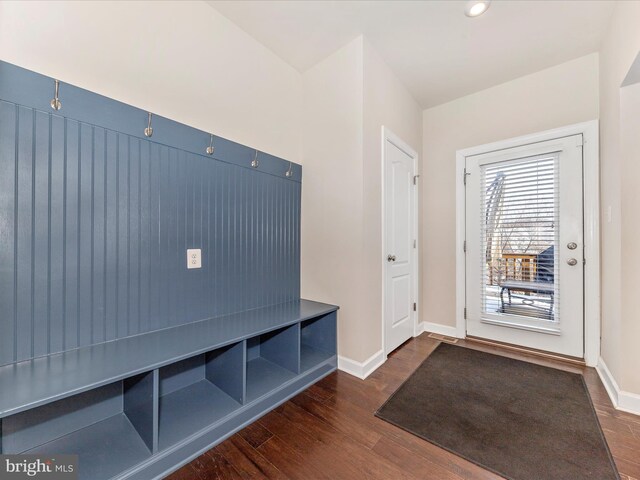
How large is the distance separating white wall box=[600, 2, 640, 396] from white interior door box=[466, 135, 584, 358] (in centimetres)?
37

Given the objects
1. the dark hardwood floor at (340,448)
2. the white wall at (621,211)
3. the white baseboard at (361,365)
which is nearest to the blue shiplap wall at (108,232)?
the dark hardwood floor at (340,448)

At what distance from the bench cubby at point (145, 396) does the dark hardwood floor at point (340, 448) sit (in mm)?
104

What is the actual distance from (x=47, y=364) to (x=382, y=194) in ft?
7.65

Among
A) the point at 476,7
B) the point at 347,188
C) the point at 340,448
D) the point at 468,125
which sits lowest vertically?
the point at 340,448

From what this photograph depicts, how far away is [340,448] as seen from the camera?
1424 mm

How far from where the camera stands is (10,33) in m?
1.23

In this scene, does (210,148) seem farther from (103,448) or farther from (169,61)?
(103,448)

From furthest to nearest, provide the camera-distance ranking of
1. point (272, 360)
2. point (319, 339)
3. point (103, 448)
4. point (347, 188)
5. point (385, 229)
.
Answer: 1. point (385, 229)
2. point (319, 339)
3. point (347, 188)
4. point (272, 360)
5. point (103, 448)

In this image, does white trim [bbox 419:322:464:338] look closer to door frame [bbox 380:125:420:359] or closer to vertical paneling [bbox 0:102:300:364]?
door frame [bbox 380:125:420:359]

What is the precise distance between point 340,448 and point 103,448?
3.65 feet

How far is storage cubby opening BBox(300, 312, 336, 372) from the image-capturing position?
223cm

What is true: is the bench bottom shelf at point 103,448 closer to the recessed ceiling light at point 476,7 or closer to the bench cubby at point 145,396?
the bench cubby at point 145,396

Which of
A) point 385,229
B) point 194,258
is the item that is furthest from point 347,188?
point 194,258

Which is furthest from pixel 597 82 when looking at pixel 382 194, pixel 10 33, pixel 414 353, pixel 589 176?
pixel 10 33
